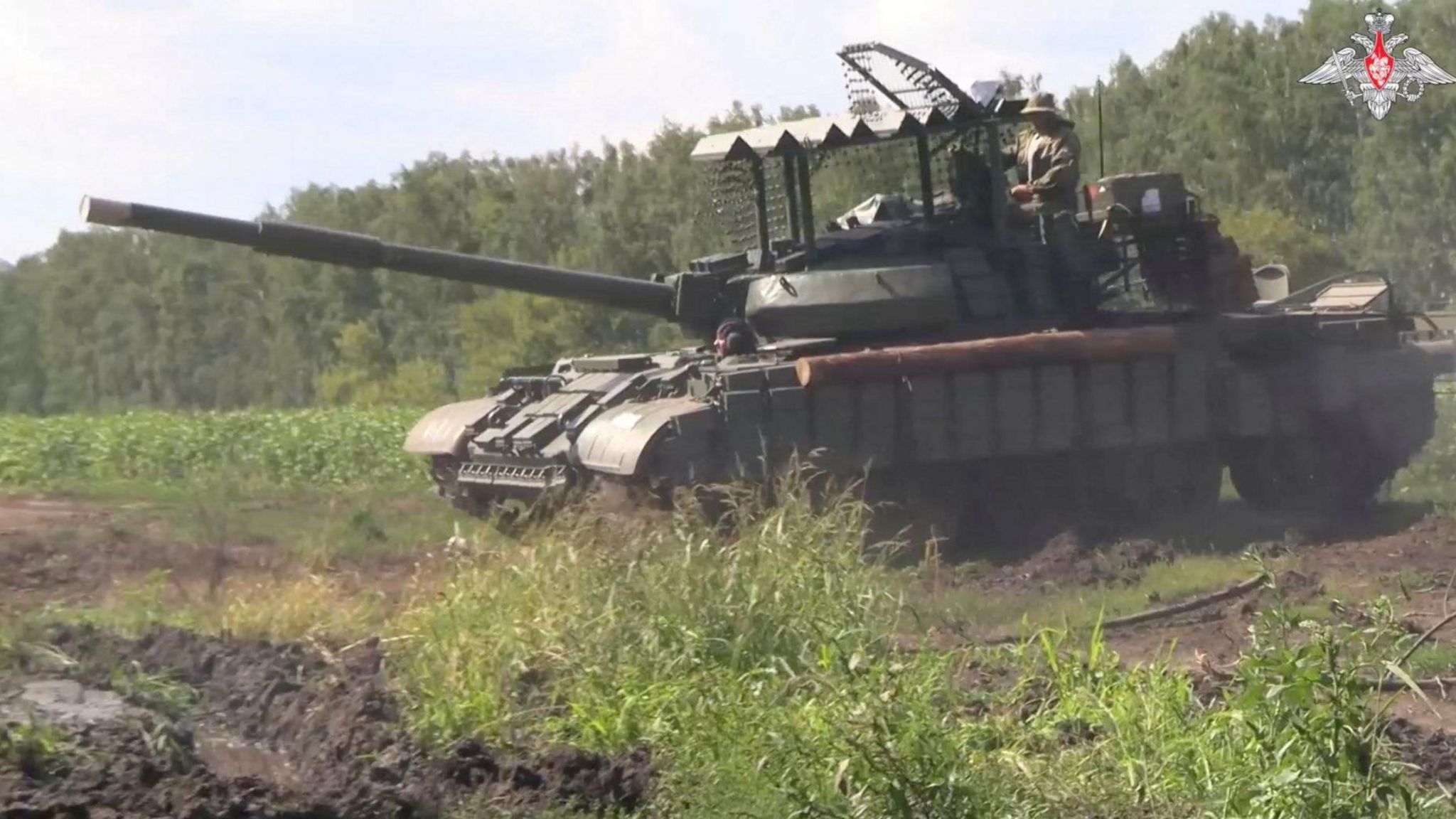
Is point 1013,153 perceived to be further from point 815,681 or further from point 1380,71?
point 1380,71

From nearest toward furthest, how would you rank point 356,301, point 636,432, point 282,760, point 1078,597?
point 282,760 < point 1078,597 < point 636,432 < point 356,301

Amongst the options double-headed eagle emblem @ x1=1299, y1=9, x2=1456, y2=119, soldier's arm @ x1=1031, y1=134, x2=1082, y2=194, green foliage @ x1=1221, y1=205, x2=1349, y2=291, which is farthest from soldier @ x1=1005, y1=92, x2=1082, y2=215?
double-headed eagle emblem @ x1=1299, y1=9, x2=1456, y2=119

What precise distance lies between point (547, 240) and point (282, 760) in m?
38.4

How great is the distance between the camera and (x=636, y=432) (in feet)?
41.4

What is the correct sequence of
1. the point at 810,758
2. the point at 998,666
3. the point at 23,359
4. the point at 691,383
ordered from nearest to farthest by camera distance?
the point at 810,758 < the point at 998,666 < the point at 691,383 < the point at 23,359

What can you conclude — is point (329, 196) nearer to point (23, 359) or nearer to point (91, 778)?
point (23, 359)

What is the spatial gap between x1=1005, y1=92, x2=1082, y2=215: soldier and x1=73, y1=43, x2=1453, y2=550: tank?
147mm

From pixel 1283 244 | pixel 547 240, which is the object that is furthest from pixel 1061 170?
pixel 547 240

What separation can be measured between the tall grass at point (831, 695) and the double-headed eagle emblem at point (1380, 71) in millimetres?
27476

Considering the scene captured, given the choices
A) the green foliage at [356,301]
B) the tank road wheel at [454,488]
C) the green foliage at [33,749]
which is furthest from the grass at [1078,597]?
the green foliage at [356,301]

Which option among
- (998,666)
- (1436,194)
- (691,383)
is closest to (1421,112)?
(1436,194)

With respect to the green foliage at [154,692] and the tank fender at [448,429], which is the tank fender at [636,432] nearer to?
the tank fender at [448,429]

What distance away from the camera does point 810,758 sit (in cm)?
600

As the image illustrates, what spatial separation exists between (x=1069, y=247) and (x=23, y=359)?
45.6 metres
